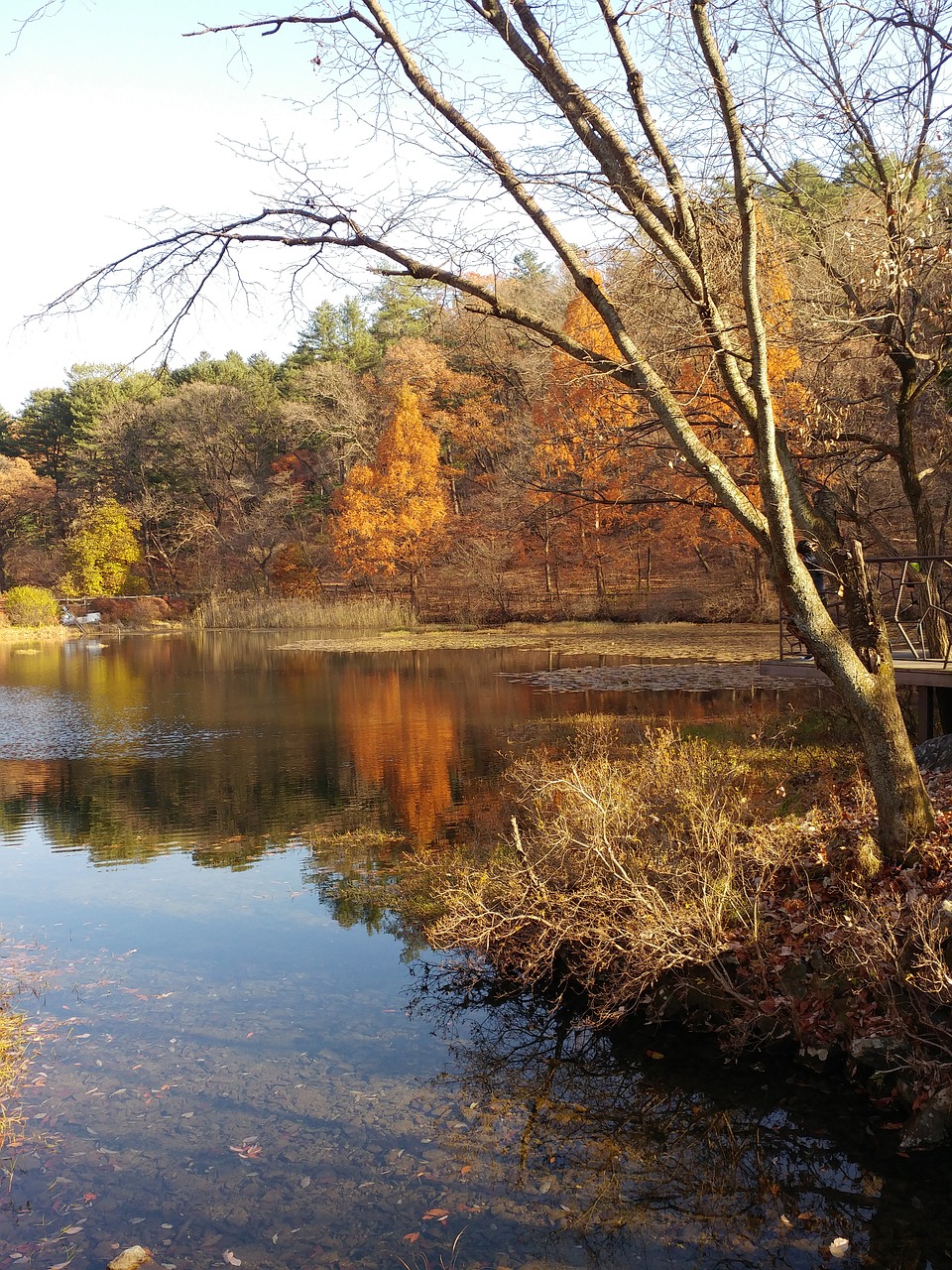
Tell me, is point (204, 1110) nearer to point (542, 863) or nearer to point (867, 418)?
point (542, 863)

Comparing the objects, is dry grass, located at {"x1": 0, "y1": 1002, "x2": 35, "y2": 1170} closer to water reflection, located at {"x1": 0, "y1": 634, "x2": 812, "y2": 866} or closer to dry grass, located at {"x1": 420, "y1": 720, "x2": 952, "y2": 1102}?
dry grass, located at {"x1": 420, "y1": 720, "x2": 952, "y2": 1102}

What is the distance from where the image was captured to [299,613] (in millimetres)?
45062

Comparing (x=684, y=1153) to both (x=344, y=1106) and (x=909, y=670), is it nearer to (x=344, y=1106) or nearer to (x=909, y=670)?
(x=344, y=1106)

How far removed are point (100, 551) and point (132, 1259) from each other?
5317cm

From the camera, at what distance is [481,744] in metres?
17.0

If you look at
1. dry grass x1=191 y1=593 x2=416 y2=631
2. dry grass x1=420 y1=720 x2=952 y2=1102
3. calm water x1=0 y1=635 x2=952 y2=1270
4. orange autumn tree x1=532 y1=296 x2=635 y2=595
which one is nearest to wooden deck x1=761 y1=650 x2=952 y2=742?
dry grass x1=420 y1=720 x2=952 y2=1102

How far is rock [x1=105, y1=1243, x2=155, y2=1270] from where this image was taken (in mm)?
4867

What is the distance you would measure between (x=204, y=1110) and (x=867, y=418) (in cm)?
1251

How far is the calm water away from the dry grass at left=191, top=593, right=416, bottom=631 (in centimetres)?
2930

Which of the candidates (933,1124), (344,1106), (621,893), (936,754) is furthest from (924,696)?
(344,1106)

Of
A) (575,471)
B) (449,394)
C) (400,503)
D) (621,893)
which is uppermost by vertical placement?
(449,394)

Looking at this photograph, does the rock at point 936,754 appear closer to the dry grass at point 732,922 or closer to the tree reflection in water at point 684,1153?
the dry grass at point 732,922

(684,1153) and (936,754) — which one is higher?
(936,754)

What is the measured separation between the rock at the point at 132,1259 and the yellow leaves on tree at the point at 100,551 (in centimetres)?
5243
